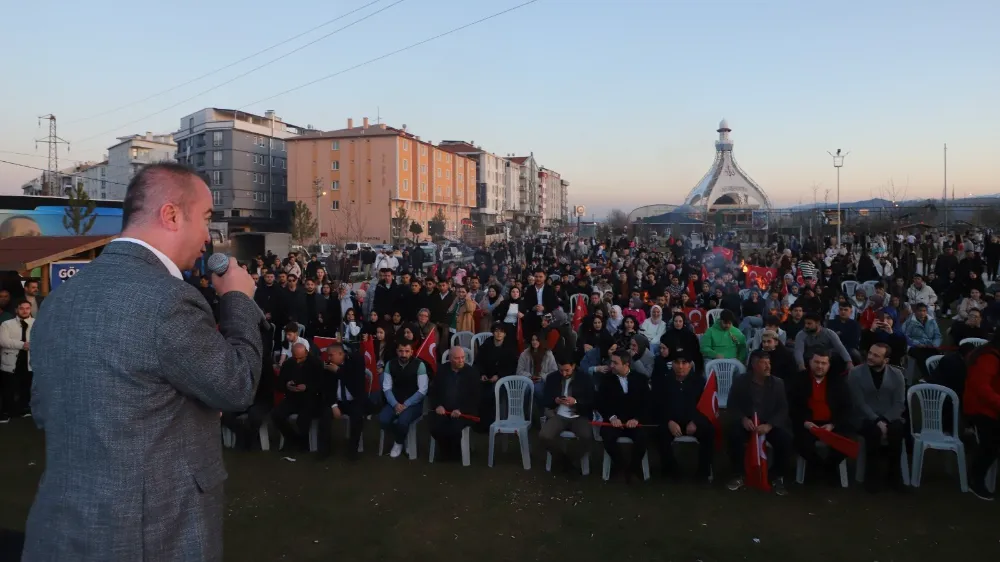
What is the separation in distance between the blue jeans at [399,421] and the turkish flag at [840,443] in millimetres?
3789

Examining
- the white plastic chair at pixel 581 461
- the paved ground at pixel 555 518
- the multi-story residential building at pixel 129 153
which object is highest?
the multi-story residential building at pixel 129 153

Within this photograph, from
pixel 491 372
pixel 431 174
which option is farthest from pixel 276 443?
pixel 431 174

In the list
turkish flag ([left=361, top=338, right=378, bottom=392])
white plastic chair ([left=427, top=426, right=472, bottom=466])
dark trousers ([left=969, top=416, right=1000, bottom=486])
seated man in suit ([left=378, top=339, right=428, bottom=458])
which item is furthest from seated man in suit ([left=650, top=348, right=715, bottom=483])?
turkish flag ([left=361, top=338, right=378, bottom=392])

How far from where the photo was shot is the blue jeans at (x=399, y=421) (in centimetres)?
641

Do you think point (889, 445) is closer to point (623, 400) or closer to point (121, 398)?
point (623, 400)

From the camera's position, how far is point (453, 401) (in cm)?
643

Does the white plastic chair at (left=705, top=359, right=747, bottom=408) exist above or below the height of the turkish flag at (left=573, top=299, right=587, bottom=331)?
below

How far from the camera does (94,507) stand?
1.36 meters

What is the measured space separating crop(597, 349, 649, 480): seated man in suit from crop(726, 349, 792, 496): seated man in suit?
0.80m

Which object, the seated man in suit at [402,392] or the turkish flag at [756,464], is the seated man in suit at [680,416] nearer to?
the turkish flag at [756,464]

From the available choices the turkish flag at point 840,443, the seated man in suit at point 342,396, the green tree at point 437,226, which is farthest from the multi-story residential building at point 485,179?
the turkish flag at point 840,443

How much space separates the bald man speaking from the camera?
1.35m

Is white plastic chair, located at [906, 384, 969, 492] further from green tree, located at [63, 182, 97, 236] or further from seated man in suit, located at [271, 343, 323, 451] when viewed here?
green tree, located at [63, 182, 97, 236]

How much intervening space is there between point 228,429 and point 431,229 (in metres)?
47.5
